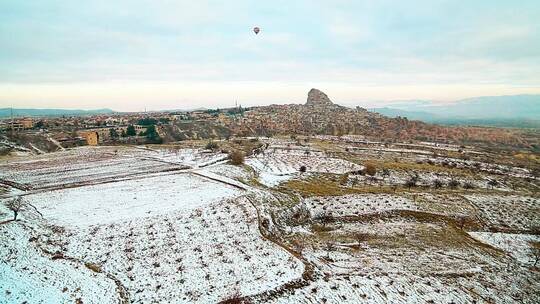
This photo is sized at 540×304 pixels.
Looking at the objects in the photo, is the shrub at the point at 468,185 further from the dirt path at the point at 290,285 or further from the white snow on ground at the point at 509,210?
the dirt path at the point at 290,285

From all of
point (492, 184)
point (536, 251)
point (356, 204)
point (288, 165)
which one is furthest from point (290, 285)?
point (492, 184)

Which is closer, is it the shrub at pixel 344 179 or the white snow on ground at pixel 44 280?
the white snow on ground at pixel 44 280

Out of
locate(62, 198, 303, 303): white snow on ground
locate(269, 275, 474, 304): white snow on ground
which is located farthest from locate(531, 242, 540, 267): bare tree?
locate(62, 198, 303, 303): white snow on ground

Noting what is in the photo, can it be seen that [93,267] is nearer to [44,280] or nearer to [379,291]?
[44,280]

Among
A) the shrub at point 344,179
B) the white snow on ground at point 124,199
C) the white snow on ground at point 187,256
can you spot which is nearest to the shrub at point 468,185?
the shrub at point 344,179

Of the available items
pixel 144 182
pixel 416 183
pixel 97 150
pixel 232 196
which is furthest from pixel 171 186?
pixel 97 150

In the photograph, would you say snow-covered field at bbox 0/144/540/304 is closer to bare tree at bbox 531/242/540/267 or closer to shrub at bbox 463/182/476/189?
bare tree at bbox 531/242/540/267

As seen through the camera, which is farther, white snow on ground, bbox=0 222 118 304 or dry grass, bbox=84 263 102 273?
dry grass, bbox=84 263 102 273
